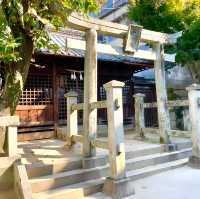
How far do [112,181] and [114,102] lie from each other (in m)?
1.46

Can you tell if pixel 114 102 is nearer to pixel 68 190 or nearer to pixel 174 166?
pixel 68 190

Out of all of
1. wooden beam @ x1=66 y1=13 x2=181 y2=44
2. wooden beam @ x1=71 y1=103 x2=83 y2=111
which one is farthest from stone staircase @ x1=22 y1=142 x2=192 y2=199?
wooden beam @ x1=66 y1=13 x2=181 y2=44

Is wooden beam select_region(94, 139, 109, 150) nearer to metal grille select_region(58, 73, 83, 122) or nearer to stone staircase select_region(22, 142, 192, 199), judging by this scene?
stone staircase select_region(22, 142, 192, 199)

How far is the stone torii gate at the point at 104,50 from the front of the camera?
19.3 ft

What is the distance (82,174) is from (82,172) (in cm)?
4

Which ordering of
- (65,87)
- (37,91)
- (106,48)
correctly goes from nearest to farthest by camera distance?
1. (106,48)
2. (37,91)
3. (65,87)

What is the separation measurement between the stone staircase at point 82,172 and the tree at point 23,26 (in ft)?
4.51

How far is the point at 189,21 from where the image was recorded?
1177 centimetres

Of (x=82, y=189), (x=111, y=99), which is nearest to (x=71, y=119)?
(x=111, y=99)

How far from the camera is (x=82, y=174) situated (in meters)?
5.32

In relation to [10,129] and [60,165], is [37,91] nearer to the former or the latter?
[60,165]

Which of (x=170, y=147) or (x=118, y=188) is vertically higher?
(x=170, y=147)

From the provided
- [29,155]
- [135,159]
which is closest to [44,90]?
[29,155]

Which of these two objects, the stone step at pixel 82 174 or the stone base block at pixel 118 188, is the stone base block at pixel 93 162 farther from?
the stone base block at pixel 118 188
